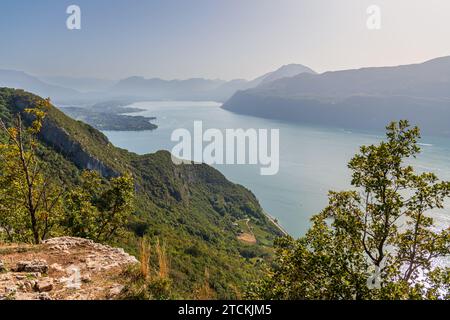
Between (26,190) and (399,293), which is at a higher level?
(26,190)

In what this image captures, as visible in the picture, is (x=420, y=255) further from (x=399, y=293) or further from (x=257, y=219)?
(x=257, y=219)

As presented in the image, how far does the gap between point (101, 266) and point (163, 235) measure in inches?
1557

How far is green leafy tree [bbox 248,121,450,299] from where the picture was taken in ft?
18.7

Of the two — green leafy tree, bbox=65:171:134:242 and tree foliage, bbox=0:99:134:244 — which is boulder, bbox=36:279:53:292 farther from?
green leafy tree, bbox=65:171:134:242

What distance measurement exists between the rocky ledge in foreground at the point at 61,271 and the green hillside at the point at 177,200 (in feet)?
86.7

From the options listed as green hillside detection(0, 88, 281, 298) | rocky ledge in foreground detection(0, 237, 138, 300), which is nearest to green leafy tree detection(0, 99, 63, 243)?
rocky ledge in foreground detection(0, 237, 138, 300)

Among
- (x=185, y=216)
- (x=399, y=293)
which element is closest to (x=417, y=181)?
(x=399, y=293)

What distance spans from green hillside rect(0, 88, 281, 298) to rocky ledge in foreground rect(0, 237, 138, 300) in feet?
86.7

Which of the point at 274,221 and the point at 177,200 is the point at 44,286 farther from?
the point at 274,221

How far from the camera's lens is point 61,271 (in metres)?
5.75

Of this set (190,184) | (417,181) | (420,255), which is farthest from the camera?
(190,184)

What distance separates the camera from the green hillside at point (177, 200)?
4238 centimetres

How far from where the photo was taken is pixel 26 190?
9.94 meters
